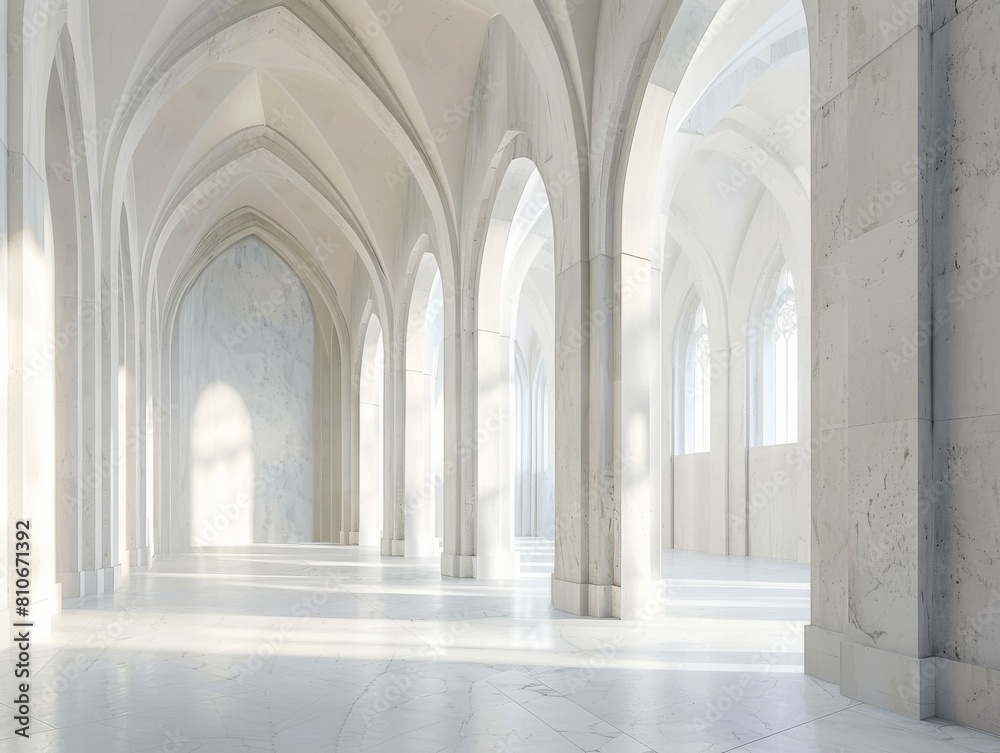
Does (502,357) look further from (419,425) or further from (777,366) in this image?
(777,366)

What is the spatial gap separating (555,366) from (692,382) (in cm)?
1346

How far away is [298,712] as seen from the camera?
4.60 meters

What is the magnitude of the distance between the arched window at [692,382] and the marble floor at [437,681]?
1196 cm

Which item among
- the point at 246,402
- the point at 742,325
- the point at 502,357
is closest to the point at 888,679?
the point at 502,357

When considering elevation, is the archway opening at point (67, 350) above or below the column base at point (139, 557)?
above

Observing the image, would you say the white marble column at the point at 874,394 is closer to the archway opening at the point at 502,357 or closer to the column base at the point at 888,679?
the column base at the point at 888,679

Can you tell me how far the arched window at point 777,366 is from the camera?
18344mm

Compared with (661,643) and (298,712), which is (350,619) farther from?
(298,712)

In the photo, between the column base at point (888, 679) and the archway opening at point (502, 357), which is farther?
the archway opening at point (502, 357)

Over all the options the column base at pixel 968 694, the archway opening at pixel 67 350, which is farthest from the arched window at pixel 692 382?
the column base at pixel 968 694

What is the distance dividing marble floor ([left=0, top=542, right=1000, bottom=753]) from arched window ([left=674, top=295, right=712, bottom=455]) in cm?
1196

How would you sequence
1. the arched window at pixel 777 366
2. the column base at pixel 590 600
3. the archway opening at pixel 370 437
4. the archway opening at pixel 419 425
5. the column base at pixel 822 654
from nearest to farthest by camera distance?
the column base at pixel 822 654 → the column base at pixel 590 600 → the archway opening at pixel 419 425 → the arched window at pixel 777 366 → the archway opening at pixel 370 437

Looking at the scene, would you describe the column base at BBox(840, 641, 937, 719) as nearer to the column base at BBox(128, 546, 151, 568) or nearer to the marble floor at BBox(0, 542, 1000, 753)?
the marble floor at BBox(0, 542, 1000, 753)

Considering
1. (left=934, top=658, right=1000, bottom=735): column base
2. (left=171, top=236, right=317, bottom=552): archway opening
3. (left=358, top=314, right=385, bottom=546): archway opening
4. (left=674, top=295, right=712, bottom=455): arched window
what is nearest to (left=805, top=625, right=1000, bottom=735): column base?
(left=934, top=658, right=1000, bottom=735): column base
